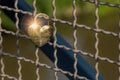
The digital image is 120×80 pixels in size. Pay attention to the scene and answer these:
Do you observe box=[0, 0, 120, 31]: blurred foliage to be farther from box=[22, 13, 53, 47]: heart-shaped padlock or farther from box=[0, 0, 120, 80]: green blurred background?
box=[22, 13, 53, 47]: heart-shaped padlock

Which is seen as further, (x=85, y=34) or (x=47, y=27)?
(x=85, y=34)

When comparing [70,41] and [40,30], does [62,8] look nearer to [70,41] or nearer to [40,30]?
[70,41]

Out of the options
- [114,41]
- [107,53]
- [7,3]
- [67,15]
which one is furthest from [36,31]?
[67,15]

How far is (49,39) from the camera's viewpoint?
4.04 feet

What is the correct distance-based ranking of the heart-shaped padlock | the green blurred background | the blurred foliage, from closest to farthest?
the heart-shaped padlock → the green blurred background → the blurred foliage

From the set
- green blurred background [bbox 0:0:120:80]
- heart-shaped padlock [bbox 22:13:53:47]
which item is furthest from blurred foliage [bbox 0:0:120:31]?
A: heart-shaped padlock [bbox 22:13:53:47]

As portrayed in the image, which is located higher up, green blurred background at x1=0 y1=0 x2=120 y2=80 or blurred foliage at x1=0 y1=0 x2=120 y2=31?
blurred foliage at x1=0 y1=0 x2=120 y2=31

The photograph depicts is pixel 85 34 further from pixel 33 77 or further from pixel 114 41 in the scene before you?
pixel 33 77

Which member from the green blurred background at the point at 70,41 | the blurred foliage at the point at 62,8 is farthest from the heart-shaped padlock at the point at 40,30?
the blurred foliage at the point at 62,8

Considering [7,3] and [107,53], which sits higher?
[7,3]

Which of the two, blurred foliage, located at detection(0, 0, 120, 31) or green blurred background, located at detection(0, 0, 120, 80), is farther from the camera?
blurred foliage, located at detection(0, 0, 120, 31)

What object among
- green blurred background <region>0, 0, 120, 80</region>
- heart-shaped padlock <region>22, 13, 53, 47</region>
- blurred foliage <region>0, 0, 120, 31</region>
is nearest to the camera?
heart-shaped padlock <region>22, 13, 53, 47</region>

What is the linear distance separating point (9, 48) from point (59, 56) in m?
3.79

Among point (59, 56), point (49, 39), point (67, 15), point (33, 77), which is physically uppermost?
point (49, 39)
